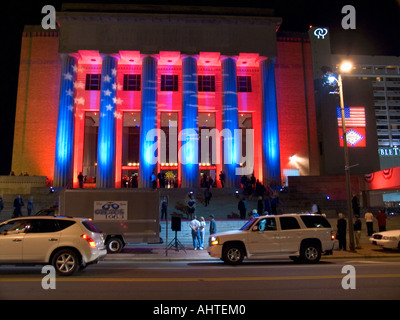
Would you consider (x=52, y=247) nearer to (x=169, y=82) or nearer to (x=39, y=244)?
(x=39, y=244)

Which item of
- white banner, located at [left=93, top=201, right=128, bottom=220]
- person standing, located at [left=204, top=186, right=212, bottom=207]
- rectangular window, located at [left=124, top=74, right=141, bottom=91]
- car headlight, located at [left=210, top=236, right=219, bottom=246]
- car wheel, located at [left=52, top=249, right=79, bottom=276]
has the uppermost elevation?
rectangular window, located at [left=124, top=74, right=141, bottom=91]

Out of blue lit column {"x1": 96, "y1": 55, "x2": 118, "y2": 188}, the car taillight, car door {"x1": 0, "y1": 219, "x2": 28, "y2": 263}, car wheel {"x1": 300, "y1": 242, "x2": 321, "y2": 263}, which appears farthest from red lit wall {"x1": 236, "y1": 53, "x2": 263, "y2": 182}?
car door {"x1": 0, "y1": 219, "x2": 28, "y2": 263}

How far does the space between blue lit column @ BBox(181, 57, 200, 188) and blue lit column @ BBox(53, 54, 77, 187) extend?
10.2m

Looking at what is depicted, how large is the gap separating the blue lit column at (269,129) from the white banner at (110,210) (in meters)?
→ 18.8

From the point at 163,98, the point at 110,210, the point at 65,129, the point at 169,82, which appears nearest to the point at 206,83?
the point at 169,82

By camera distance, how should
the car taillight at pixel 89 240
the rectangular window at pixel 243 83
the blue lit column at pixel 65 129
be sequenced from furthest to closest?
1. the rectangular window at pixel 243 83
2. the blue lit column at pixel 65 129
3. the car taillight at pixel 89 240

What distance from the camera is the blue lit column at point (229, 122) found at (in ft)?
109

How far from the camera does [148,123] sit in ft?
111

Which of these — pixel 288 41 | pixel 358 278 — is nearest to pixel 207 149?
pixel 288 41

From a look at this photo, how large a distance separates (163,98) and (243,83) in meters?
8.74

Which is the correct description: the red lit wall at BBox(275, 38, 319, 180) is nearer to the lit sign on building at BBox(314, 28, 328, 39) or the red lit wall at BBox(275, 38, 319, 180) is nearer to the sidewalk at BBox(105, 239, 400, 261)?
the lit sign on building at BBox(314, 28, 328, 39)

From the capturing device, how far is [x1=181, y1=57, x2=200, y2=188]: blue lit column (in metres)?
32.5

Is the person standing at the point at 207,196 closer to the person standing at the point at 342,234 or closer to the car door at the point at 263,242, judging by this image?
the person standing at the point at 342,234

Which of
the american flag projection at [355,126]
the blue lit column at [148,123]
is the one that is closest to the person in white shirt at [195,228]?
the blue lit column at [148,123]
